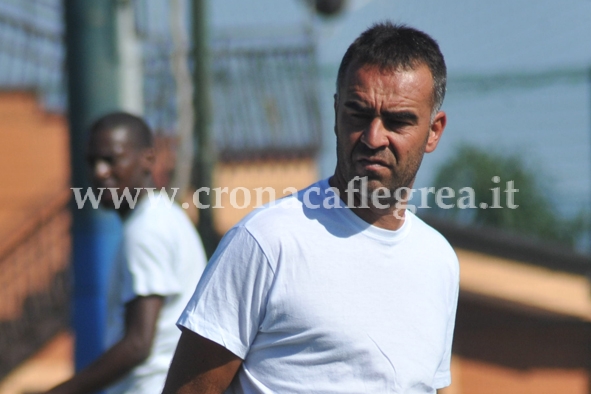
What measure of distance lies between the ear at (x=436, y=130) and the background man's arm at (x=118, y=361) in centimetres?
115

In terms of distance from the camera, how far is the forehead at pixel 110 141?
348cm

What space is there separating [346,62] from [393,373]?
0.73m

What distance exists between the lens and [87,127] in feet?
14.7

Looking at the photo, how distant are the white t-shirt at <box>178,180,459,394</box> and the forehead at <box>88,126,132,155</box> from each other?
1.55 metres

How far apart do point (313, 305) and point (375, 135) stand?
0.41 meters

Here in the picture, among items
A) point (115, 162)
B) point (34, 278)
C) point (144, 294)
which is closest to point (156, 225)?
point (144, 294)

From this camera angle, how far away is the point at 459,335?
7656 millimetres

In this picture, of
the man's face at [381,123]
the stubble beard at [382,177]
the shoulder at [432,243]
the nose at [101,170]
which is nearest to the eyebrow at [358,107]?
the man's face at [381,123]

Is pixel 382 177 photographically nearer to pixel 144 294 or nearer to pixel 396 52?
pixel 396 52

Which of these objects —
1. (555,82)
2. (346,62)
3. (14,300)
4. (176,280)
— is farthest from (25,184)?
(346,62)

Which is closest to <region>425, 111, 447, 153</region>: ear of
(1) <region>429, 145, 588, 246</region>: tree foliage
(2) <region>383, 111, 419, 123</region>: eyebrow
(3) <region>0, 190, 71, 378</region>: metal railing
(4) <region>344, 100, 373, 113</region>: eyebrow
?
(2) <region>383, 111, 419, 123</region>: eyebrow

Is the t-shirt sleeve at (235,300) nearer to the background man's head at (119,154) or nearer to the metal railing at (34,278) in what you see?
the background man's head at (119,154)

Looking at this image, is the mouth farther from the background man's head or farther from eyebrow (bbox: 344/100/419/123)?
the background man's head

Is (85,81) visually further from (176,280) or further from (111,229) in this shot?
(176,280)
